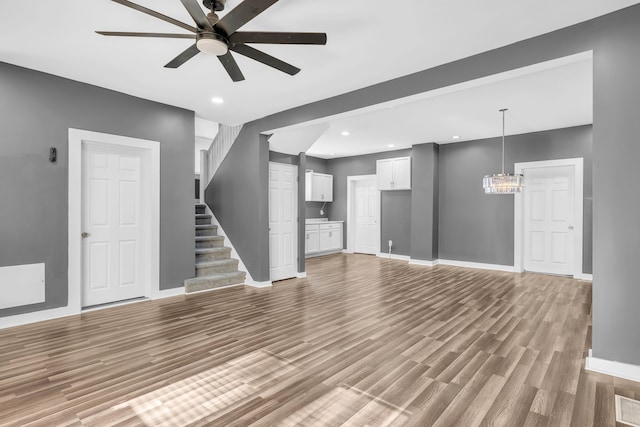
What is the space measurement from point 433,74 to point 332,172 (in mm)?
6467

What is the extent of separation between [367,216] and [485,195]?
3.18 metres

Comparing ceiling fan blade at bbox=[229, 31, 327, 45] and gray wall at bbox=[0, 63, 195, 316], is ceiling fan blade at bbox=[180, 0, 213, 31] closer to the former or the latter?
ceiling fan blade at bbox=[229, 31, 327, 45]

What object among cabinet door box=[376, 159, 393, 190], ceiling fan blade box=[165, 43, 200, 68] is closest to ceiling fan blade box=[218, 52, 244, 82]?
ceiling fan blade box=[165, 43, 200, 68]

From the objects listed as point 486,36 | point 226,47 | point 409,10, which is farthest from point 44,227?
point 486,36

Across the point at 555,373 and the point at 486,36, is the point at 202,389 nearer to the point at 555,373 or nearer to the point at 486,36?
the point at 555,373

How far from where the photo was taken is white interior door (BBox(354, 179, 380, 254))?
8891 mm

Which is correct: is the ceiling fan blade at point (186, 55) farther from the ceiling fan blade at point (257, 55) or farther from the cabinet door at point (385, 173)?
the cabinet door at point (385, 173)

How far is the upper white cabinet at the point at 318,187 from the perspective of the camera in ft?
29.6

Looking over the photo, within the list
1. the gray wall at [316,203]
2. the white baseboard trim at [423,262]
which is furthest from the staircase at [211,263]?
the white baseboard trim at [423,262]

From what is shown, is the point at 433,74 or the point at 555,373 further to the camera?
the point at 433,74

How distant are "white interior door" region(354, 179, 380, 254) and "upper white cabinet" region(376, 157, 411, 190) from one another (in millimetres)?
523

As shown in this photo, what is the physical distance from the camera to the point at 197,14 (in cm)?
202

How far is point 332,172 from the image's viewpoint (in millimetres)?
9812

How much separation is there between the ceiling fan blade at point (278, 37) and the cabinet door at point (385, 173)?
243 inches
